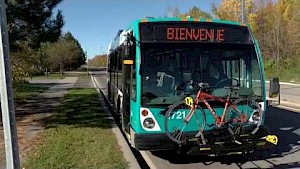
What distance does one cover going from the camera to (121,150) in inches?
308

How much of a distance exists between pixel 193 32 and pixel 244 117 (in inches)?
68.5

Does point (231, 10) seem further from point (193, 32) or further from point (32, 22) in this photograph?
point (193, 32)

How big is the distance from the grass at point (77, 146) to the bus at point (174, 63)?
81 centimetres

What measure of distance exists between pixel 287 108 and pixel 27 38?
34.1 feet

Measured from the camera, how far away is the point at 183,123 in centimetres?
642

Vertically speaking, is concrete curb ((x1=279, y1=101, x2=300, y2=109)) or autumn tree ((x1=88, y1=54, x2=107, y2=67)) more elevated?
autumn tree ((x1=88, y1=54, x2=107, y2=67))

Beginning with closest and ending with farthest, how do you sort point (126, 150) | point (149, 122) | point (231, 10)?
point (149, 122) → point (126, 150) → point (231, 10)

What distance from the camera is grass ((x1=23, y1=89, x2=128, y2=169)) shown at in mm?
6703

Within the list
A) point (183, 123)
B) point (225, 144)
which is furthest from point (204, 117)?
point (225, 144)

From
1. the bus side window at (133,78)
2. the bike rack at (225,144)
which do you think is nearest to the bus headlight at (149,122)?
the bus side window at (133,78)

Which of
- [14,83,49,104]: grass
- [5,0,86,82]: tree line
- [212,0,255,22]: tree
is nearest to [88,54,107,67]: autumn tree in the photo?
[212,0,255,22]: tree

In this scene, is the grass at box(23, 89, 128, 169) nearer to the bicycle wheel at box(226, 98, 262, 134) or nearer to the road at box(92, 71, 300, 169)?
the road at box(92, 71, 300, 169)

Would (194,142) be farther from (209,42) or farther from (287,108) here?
(287,108)

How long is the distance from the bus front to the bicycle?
3.3 inches
